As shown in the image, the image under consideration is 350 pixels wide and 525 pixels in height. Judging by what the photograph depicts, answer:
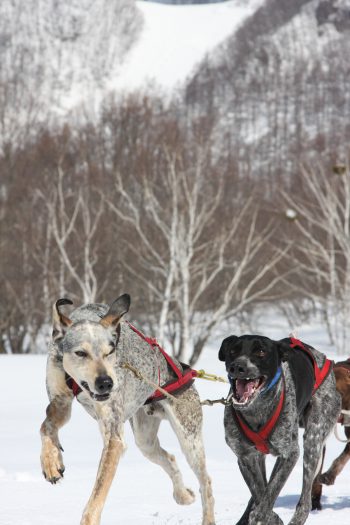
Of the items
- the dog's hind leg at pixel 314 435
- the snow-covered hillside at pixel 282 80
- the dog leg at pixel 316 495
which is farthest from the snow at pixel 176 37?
the dog's hind leg at pixel 314 435

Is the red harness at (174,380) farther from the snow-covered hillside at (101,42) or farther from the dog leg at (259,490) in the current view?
the snow-covered hillside at (101,42)

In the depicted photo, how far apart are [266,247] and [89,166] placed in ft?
20.8

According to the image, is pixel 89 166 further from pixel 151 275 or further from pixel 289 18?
pixel 289 18

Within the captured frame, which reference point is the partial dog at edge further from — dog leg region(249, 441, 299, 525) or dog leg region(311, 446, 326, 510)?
dog leg region(249, 441, 299, 525)

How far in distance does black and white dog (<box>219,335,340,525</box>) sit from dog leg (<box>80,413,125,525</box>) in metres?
0.58

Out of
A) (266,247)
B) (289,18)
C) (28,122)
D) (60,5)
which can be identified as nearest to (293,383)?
(266,247)

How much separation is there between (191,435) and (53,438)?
3.93 ft

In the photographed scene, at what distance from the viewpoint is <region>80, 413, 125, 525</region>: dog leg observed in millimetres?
3531

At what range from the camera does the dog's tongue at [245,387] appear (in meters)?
3.80

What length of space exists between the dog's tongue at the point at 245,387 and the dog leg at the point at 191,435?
0.85 meters

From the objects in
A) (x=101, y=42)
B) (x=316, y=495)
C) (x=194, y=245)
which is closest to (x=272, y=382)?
(x=316, y=495)

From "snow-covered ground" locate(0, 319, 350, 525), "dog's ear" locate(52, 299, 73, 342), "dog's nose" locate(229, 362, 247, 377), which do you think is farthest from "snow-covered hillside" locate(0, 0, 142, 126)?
Answer: "dog's nose" locate(229, 362, 247, 377)

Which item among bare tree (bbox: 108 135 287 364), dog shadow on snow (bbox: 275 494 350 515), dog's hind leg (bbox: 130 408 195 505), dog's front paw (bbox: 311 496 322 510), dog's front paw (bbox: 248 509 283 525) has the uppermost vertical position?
dog's front paw (bbox: 248 509 283 525)

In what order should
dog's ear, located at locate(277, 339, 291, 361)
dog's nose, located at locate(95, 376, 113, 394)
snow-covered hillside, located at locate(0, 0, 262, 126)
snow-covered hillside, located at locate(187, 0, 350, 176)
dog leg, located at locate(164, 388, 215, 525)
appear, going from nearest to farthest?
dog's nose, located at locate(95, 376, 113, 394), dog's ear, located at locate(277, 339, 291, 361), dog leg, located at locate(164, 388, 215, 525), snow-covered hillside, located at locate(187, 0, 350, 176), snow-covered hillside, located at locate(0, 0, 262, 126)
